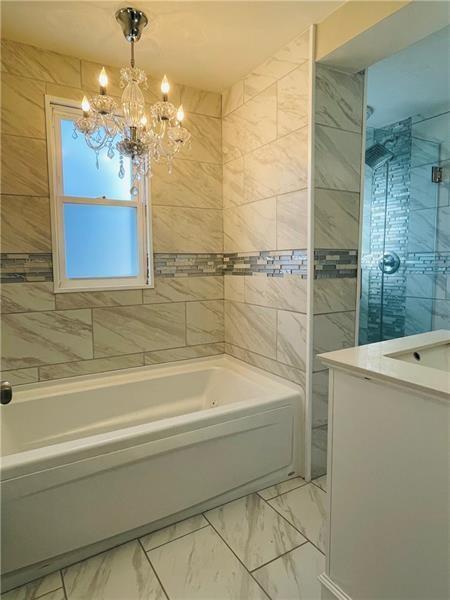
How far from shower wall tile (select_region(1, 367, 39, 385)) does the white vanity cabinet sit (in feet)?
6.11

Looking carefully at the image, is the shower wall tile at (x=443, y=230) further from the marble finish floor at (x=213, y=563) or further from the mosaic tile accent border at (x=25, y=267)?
the mosaic tile accent border at (x=25, y=267)

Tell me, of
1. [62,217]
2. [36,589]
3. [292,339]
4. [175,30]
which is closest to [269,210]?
[292,339]

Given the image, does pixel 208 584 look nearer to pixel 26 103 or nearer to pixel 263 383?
pixel 263 383

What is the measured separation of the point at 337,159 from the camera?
2.09m

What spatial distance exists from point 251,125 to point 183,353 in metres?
1.76

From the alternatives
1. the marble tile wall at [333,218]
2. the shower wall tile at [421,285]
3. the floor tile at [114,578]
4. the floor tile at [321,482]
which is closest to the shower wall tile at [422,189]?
the shower wall tile at [421,285]

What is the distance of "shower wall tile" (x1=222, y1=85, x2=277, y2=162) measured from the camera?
7.47ft

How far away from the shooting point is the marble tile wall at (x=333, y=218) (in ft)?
6.66

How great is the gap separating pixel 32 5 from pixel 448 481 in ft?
8.73

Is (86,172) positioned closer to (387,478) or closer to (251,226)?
(251,226)

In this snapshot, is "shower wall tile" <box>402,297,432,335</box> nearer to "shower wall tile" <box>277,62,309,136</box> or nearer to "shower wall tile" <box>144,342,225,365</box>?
"shower wall tile" <box>144,342,225,365</box>

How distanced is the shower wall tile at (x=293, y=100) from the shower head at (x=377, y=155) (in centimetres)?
140

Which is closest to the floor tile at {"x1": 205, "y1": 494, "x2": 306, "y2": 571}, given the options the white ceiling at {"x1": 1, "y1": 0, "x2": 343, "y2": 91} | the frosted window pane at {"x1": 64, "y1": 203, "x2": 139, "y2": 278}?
the frosted window pane at {"x1": 64, "y1": 203, "x2": 139, "y2": 278}

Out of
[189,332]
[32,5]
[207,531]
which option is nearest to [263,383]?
[189,332]
